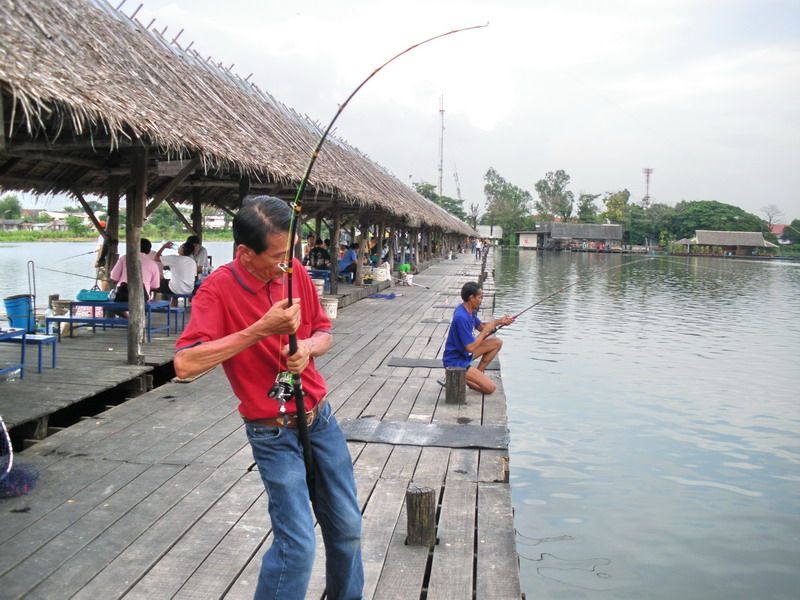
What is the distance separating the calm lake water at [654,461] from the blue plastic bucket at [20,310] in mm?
4702

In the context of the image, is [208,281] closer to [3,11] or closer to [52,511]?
[52,511]

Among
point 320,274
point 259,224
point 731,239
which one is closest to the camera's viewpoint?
point 259,224

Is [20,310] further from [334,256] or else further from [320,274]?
[320,274]

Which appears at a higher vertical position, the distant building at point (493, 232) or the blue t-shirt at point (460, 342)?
the distant building at point (493, 232)

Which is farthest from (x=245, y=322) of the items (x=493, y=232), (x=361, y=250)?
(x=493, y=232)

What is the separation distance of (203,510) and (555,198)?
108546mm

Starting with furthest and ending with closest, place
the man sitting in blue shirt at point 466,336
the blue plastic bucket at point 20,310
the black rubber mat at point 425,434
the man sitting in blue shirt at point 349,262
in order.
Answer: the man sitting in blue shirt at point 349,262, the man sitting in blue shirt at point 466,336, the blue plastic bucket at point 20,310, the black rubber mat at point 425,434

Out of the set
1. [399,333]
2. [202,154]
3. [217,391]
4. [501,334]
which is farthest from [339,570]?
[501,334]

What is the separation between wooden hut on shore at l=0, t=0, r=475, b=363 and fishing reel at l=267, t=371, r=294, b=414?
2.97 m

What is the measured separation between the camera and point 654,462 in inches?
291

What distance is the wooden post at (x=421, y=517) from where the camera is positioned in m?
3.16

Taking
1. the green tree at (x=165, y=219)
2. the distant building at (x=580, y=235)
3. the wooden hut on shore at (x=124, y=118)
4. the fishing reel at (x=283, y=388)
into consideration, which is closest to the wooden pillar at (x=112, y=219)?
the wooden hut on shore at (x=124, y=118)

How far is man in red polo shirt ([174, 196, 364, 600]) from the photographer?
83.6 inches

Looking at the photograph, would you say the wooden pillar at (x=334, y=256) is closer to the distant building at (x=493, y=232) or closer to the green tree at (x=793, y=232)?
the distant building at (x=493, y=232)
